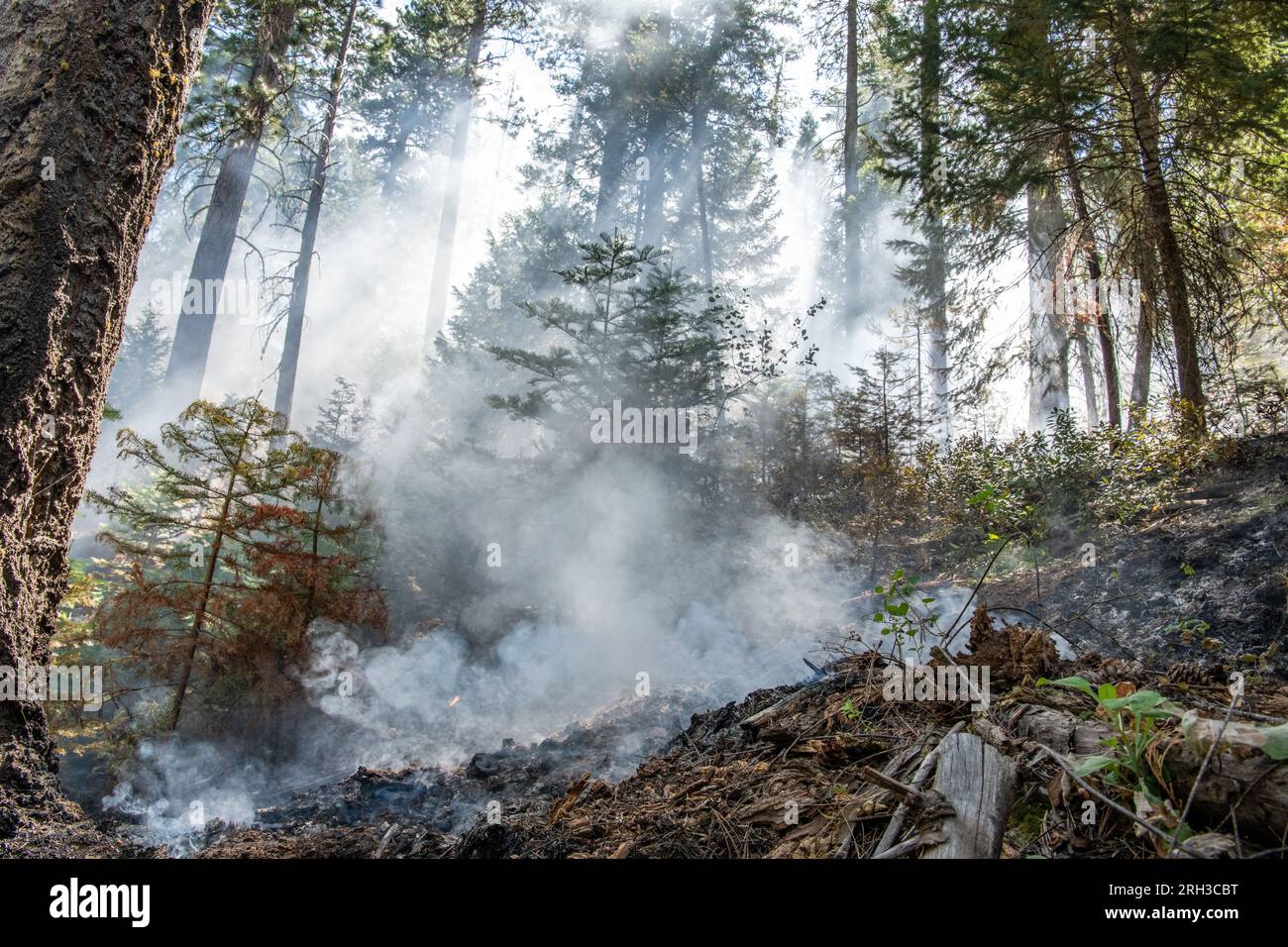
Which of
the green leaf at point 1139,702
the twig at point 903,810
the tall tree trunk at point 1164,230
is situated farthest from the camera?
the tall tree trunk at point 1164,230

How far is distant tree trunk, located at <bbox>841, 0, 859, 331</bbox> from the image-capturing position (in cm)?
1975

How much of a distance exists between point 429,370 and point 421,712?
47.2 feet

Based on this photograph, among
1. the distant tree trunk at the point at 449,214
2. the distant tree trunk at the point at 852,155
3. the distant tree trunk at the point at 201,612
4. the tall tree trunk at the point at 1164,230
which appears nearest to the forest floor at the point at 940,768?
the distant tree trunk at the point at 201,612

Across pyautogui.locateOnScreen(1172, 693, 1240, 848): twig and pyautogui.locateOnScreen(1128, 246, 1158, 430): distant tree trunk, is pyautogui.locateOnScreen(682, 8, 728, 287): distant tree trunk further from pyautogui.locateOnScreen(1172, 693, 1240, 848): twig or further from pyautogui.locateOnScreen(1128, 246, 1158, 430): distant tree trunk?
pyautogui.locateOnScreen(1172, 693, 1240, 848): twig

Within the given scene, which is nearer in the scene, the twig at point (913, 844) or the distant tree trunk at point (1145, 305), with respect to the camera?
the twig at point (913, 844)

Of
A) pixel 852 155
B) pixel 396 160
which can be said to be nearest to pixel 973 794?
pixel 852 155

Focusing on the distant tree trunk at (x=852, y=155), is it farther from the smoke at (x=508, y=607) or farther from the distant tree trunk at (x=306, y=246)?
the distant tree trunk at (x=306, y=246)

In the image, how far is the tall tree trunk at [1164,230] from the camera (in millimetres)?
7332

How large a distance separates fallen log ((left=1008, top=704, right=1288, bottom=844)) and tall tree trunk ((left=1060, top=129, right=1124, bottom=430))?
8.71m

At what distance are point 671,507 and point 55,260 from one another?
1130 centimetres

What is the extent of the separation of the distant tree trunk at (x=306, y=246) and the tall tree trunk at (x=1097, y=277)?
13.4 m

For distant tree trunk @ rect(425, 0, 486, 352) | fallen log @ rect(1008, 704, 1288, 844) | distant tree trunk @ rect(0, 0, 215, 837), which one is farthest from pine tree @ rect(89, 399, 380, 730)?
distant tree trunk @ rect(425, 0, 486, 352)

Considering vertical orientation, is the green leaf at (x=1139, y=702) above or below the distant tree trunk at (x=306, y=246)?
below

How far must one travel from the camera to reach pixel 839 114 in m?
23.5
